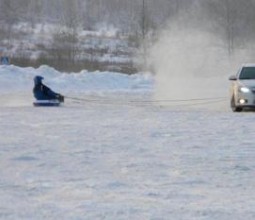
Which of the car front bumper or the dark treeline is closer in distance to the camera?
the car front bumper

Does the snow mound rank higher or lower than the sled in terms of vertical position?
lower

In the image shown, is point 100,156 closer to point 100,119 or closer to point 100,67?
point 100,119

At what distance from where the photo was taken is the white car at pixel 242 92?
2027 centimetres

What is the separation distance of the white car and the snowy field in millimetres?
1515

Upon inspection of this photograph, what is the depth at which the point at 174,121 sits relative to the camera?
17156 mm

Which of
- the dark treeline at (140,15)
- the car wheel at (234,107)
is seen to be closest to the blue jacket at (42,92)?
the car wheel at (234,107)

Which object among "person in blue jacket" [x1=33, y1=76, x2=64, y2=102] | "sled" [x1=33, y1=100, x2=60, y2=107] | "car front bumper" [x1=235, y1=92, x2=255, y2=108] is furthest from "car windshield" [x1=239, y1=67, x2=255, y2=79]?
"sled" [x1=33, y1=100, x2=60, y2=107]

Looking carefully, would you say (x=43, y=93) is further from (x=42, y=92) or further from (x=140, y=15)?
(x=140, y=15)

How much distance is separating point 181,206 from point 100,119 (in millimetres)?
10384

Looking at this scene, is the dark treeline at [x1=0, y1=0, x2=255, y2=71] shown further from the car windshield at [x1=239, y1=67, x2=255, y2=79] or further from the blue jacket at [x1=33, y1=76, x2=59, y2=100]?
the car windshield at [x1=239, y1=67, x2=255, y2=79]

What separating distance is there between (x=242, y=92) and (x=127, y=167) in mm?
10795

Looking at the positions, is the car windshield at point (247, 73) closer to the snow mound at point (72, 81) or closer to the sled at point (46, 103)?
the sled at point (46, 103)

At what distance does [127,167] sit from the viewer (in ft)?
33.2

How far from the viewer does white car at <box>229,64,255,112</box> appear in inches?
798
